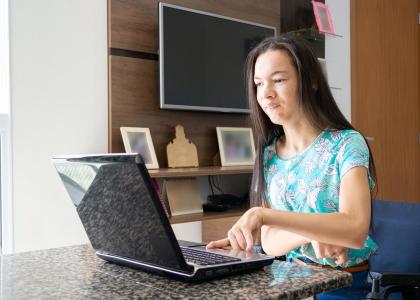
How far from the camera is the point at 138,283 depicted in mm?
812

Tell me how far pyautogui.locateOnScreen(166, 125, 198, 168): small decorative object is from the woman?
1580mm

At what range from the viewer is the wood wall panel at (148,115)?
9.43 feet

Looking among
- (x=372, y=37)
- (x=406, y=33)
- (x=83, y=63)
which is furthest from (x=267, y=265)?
(x=406, y=33)

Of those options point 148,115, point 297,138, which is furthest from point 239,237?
point 148,115

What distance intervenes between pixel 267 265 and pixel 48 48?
2.10m

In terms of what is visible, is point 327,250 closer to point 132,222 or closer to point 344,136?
point 344,136

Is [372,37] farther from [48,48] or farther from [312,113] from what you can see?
[312,113]

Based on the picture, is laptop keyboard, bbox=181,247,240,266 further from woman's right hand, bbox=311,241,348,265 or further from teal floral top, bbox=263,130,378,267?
teal floral top, bbox=263,130,378,267

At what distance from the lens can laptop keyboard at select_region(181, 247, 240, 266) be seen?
0.84 metres

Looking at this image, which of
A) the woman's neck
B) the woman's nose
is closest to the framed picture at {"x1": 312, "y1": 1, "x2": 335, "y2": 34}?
the woman's neck

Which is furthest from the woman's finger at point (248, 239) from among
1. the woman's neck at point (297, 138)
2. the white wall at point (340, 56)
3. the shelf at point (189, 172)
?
the white wall at point (340, 56)

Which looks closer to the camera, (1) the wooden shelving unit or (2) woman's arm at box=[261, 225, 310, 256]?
(2) woman's arm at box=[261, 225, 310, 256]

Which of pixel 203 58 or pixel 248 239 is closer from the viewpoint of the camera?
pixel 248 239

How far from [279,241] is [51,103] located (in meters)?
1.81
